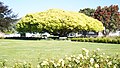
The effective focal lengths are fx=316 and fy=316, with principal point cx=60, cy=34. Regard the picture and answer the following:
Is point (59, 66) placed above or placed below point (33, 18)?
below

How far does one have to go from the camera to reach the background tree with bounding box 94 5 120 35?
6292 centimetres

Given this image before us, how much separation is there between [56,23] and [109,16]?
2323 centimetres

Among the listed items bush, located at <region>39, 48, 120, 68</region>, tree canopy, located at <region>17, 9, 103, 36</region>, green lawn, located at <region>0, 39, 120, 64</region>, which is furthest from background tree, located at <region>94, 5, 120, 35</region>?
bush, located at <region>39, 48, 120, 68</region>

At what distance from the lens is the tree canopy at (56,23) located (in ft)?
140

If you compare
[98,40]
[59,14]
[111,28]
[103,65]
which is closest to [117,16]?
[111,28]

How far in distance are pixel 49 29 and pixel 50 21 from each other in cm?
112

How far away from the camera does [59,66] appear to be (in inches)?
219

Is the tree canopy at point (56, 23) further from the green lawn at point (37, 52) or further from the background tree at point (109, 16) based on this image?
the green lawn at point (37, 52)

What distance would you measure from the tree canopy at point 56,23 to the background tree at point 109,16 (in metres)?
16.2

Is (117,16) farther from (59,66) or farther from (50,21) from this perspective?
(59,66)

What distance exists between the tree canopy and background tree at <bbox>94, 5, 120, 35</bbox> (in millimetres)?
16153

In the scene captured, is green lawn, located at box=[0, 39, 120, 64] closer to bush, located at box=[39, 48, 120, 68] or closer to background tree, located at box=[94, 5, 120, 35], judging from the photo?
bush, located at box=[39, 48, 120, 68]

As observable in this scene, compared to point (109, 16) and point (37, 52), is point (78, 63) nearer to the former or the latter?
point (37, 52)

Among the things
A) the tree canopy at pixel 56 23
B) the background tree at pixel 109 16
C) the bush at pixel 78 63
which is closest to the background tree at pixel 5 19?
the tree canopy at pixel 56 23
